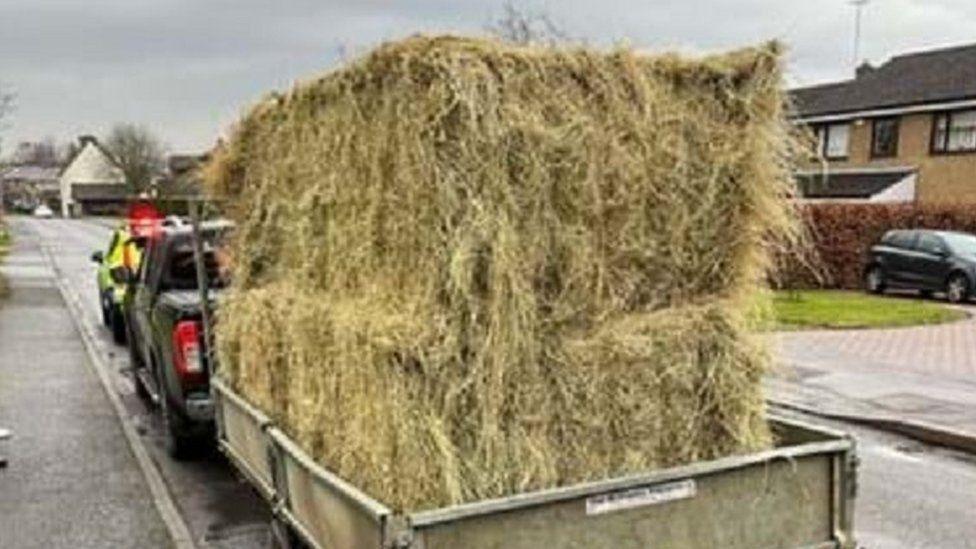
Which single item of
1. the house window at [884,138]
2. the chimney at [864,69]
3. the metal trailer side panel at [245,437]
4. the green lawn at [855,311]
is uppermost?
the chimney at [864,69]

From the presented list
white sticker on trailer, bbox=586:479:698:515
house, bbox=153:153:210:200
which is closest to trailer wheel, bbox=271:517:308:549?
white sticker on trailer, bbox=586:479:698:515

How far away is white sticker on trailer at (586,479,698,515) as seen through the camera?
360 cm

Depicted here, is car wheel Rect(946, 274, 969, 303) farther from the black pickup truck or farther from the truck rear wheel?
the black pickup truck

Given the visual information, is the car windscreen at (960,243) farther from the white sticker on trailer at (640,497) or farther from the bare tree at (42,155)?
the bare tree at (42,155)

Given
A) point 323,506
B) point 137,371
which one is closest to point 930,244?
point 137,371

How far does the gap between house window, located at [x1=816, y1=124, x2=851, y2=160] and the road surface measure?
27889mm

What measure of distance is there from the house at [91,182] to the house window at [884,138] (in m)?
76.6

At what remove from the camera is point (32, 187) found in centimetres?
13275

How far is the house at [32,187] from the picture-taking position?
124125mm

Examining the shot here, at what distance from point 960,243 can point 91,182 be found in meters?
110

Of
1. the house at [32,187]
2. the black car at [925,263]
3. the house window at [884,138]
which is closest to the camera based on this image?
the black car at [925,263]

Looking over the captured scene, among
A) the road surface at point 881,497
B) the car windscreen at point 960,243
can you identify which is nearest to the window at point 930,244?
the car windscreen at point 960,243

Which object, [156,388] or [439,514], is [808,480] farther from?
[156,388]

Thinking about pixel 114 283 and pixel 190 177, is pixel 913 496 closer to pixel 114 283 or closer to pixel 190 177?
pixel 190 177
